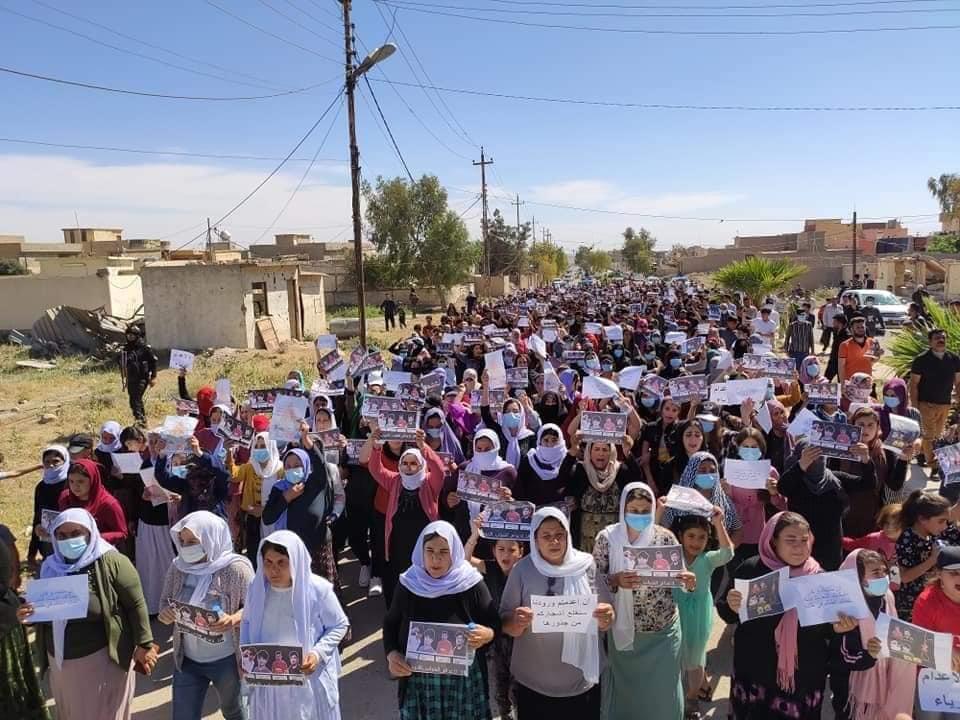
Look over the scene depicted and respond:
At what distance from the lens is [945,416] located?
8.16m

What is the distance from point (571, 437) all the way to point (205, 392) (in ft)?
12.2

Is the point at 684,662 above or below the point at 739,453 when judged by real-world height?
below

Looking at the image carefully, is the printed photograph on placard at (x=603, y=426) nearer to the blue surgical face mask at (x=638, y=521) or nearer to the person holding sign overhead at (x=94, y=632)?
the blue surgical face mask at (x=638, y=521)

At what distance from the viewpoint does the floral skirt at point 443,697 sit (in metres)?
3.22

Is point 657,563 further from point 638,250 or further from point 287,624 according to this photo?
point 638,250

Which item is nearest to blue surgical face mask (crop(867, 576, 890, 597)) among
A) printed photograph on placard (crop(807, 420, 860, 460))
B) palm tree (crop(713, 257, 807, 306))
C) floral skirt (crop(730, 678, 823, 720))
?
floral skirt (crop(730, 678, 823, 720))

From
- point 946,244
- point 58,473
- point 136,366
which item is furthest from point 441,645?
point 946,244

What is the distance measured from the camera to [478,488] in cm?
436

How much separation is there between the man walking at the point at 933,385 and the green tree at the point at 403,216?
30.8 m

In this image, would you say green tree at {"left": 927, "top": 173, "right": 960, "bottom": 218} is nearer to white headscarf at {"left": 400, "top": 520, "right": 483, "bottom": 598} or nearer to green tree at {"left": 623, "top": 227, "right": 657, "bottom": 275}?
green tree at {"left": 623, "top": 227, "right": 657, "bottom": 275}

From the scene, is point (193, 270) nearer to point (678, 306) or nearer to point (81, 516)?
point (678, 306)

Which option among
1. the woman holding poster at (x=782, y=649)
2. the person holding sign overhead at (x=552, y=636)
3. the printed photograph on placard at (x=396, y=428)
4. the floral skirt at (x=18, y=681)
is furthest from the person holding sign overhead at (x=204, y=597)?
the woman holding poster at (x=782, y=649)

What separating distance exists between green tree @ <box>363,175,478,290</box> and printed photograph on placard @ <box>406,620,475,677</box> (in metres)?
34.6

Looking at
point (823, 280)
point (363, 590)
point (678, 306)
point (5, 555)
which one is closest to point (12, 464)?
point (363, 590)
